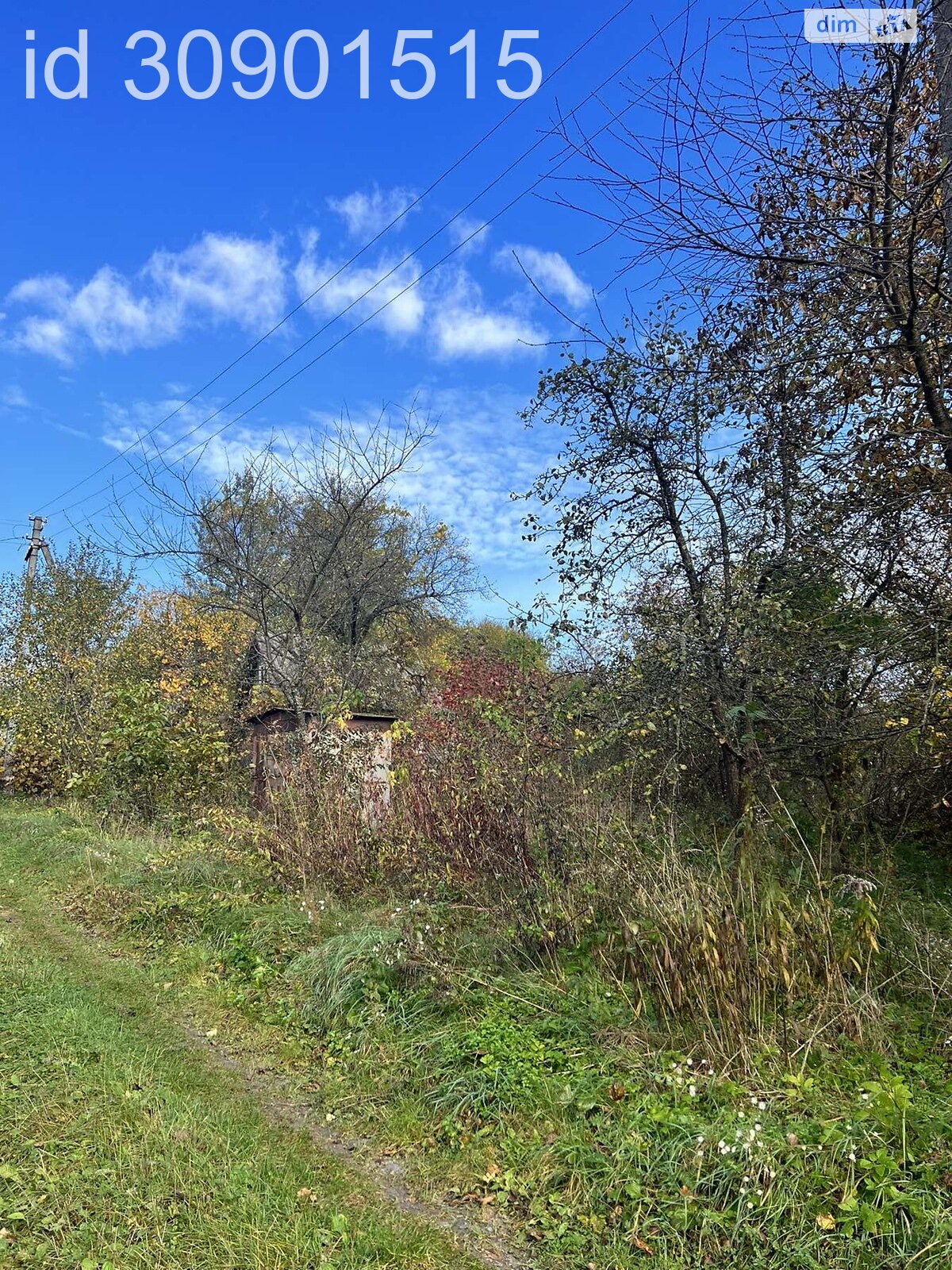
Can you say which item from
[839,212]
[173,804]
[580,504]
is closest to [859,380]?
[839,212]

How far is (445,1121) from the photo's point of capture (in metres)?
3.44

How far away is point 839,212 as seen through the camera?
4613mm

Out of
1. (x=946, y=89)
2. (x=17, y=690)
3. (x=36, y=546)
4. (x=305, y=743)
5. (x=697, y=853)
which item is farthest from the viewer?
(x=36, y=546)

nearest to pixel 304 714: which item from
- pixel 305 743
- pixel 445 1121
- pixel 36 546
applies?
pixel 305 743

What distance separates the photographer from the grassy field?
103 inches

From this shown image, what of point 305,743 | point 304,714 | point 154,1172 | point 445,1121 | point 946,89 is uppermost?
point 946,89

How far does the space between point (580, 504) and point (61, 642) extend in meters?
12.3

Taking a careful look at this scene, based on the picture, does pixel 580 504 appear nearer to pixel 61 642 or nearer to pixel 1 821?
pixel 1 821

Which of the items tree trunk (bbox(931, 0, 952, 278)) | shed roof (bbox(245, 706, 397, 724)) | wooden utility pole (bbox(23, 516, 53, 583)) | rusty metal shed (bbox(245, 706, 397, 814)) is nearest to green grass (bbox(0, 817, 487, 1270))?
rusty metal shed (bbox(245, 706, 397, 814))

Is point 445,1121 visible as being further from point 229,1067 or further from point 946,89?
point 946,89

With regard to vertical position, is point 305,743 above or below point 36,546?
below

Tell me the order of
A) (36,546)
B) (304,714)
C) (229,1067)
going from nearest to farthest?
1. (229,1067)
2. (304,714)
3. (36,546)

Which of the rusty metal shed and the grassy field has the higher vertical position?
the rusty metal shed

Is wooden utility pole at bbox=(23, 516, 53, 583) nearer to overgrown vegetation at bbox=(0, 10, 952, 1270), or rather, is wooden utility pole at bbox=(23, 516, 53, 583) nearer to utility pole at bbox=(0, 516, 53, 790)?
utility pole at bbox=(0, 516, 53, 790)
